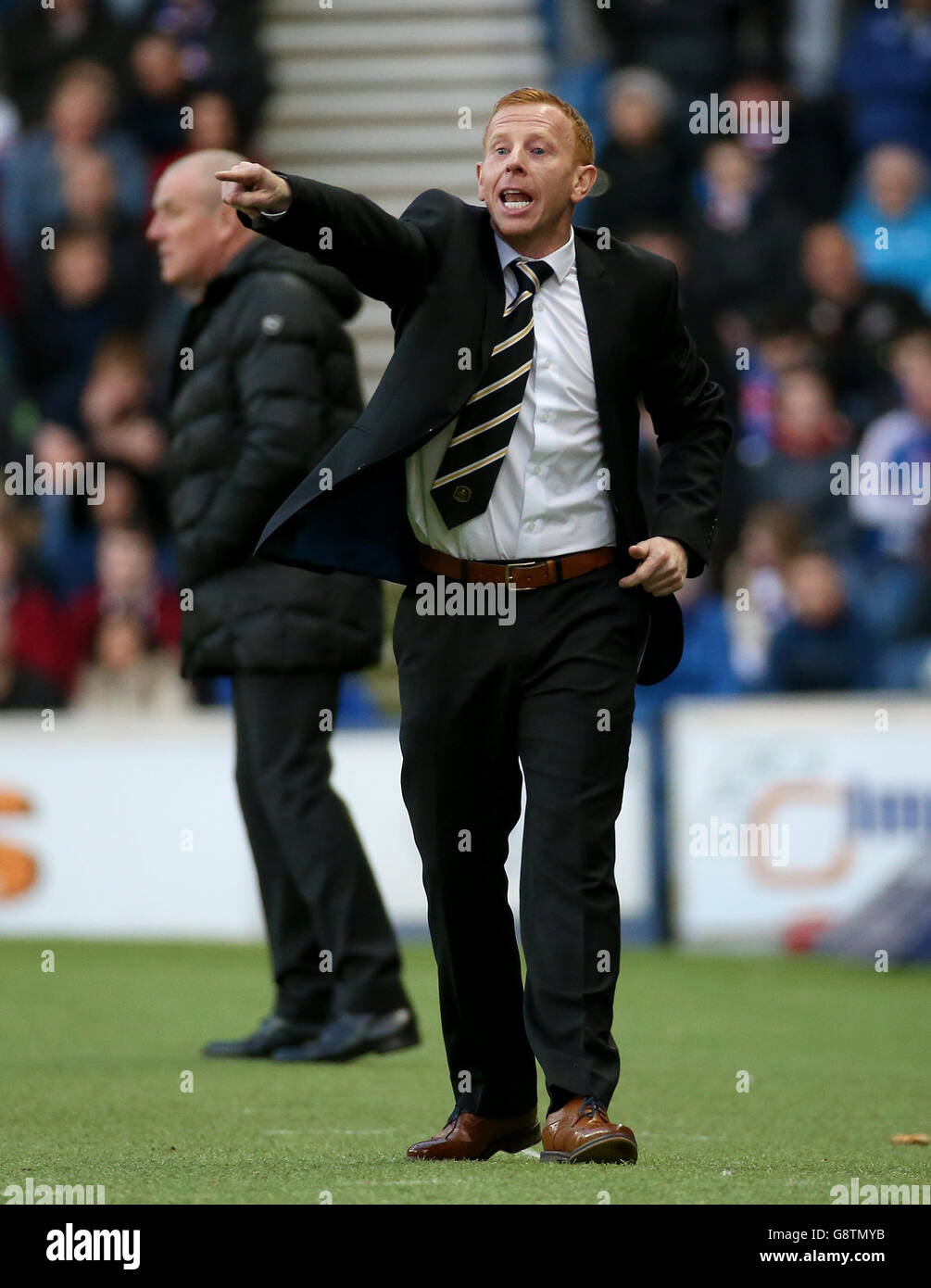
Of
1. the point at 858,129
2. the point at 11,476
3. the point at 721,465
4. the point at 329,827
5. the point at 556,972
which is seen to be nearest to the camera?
the point at 556,972

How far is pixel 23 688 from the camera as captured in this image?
11.4 m

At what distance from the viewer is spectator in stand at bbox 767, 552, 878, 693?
35.3ft

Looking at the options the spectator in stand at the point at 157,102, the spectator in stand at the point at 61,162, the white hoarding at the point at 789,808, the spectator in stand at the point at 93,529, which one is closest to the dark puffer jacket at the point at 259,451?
the white hoarding at the point at 789,808

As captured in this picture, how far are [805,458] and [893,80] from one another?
9.96ft

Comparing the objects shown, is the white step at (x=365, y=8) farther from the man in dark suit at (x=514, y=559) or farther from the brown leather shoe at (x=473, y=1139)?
the brown leather shoe at (x=473, y=1139)

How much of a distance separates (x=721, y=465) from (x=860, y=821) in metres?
5.11

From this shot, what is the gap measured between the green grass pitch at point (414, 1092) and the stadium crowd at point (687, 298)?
6.69ft

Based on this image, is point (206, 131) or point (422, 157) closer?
point (206, 131)

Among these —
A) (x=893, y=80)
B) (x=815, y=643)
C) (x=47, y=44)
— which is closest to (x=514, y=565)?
(x=815, y=643)

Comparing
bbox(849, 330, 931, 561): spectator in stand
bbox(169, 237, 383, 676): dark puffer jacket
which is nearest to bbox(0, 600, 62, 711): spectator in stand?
bbox(849, 330, 931, 561): spectator in stand

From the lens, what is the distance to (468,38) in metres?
14.8

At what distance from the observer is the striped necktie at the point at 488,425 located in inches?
181
